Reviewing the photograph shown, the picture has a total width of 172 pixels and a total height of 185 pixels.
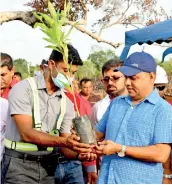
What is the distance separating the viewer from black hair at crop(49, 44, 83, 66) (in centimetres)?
329

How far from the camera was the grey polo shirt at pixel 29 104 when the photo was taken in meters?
3.19

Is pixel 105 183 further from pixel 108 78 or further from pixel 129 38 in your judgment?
pixel 129 38

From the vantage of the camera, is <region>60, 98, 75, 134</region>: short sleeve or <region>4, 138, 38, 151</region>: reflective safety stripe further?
<region>60, 98, 75, 134</region>: short sleeve

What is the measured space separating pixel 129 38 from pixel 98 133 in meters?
3.67

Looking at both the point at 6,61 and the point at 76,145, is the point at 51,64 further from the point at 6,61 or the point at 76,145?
the point at 76,145

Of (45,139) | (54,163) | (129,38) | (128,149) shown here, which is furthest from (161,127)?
(129,38)

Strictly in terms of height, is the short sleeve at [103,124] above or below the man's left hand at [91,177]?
above

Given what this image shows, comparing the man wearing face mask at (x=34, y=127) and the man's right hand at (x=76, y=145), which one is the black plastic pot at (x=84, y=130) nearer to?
the man's right hand at (x=76, y=145)

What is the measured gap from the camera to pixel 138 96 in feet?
9.52

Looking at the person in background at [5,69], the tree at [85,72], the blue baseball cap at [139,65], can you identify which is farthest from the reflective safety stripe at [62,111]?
the tree at [85,72]

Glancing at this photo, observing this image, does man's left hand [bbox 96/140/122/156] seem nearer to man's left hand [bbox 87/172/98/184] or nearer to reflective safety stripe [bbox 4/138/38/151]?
reflective safety stripe [bbox 4/138/38/151]

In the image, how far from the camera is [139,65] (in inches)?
115

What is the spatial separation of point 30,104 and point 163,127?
0.96 meters

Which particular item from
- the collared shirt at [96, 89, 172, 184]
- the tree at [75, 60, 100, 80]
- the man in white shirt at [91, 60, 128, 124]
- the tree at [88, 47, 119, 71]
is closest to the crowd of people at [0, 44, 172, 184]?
the collared shirt at [96, 89, 172, 184]
